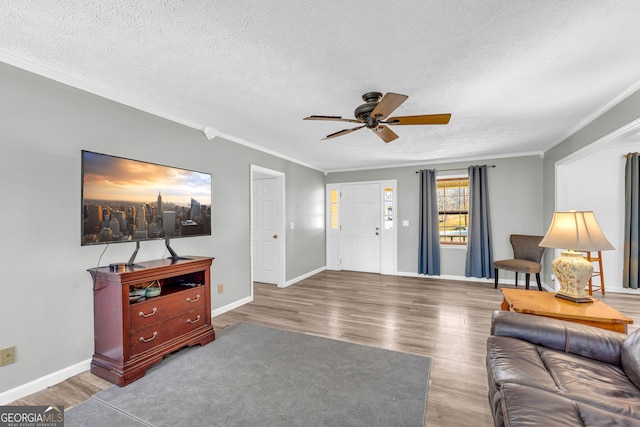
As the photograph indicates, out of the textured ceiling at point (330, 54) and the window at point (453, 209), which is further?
the window at point (453, 209)

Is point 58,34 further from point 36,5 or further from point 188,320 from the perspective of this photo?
point 188,320

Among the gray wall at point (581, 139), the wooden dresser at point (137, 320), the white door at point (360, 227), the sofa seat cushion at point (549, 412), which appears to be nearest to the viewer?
the sofa seat cushion at point (549, 412)

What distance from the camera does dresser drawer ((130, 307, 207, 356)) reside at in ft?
7.43

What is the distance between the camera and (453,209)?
5684 millimetres


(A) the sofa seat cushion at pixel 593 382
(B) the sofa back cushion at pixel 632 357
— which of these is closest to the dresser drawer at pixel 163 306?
(A) the sofa seat cushion at pixel 593 382

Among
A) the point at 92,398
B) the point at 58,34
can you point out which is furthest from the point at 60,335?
the point at 58,34

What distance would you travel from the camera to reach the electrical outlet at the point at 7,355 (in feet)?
6.35

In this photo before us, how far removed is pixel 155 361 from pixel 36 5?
2509 mm

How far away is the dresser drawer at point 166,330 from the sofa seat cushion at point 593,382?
2747 millimetres

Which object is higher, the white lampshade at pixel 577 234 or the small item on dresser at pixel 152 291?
the white lampshade at pixel 577 234

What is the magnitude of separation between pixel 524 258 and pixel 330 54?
190 inches

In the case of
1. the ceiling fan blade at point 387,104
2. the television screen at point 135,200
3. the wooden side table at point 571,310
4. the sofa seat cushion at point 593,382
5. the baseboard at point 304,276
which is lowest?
the baseboard at point 304,276

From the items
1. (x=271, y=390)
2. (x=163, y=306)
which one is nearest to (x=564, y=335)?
(x=271, y=390)

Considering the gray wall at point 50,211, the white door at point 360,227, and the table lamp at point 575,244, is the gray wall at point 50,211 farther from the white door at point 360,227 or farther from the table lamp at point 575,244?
the white door at point 360,227
